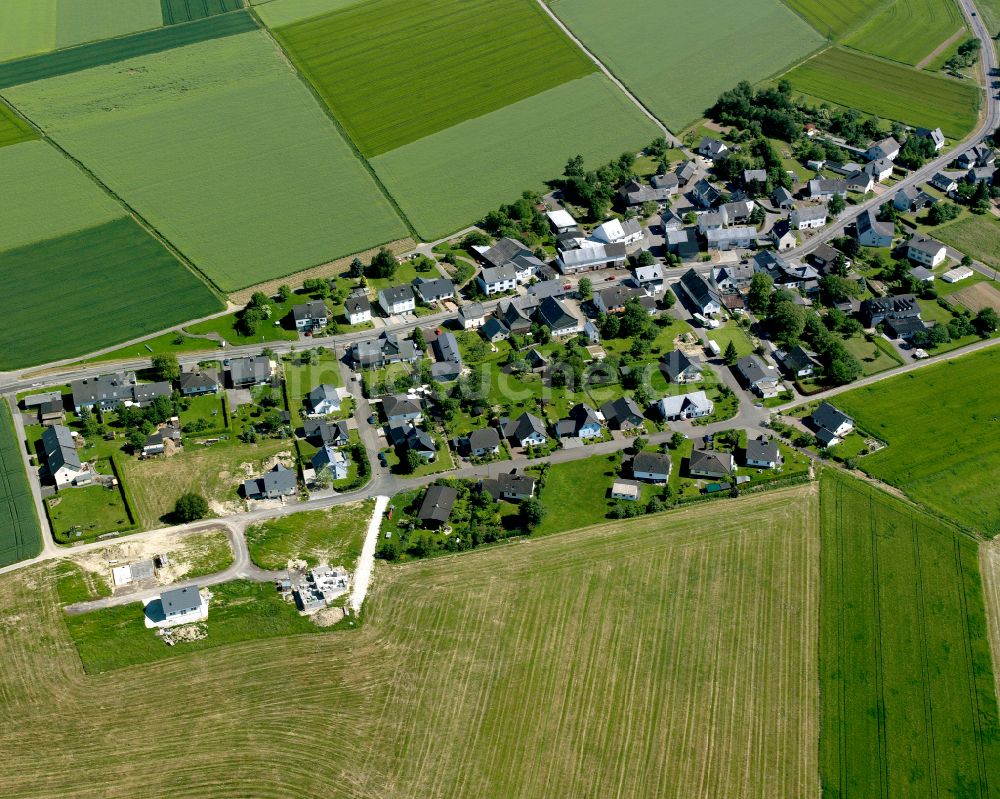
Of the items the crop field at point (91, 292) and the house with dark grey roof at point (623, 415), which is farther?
the crop field at point (91, 292)

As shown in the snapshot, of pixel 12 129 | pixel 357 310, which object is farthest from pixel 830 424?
pixel 12 129

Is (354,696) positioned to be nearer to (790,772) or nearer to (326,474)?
(326,474)

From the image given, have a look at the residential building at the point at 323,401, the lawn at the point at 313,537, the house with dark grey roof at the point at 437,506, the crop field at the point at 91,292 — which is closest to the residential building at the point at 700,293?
the house with dark grey roof at the point at 437,506

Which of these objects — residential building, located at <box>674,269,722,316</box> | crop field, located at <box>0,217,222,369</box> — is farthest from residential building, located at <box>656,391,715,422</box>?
crop field, located at <box>0,217,222,369</box>

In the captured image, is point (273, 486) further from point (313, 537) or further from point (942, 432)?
point (942, 432)

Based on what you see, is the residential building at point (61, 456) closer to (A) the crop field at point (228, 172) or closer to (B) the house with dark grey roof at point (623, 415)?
(A) the crop field at point (228, 172)
